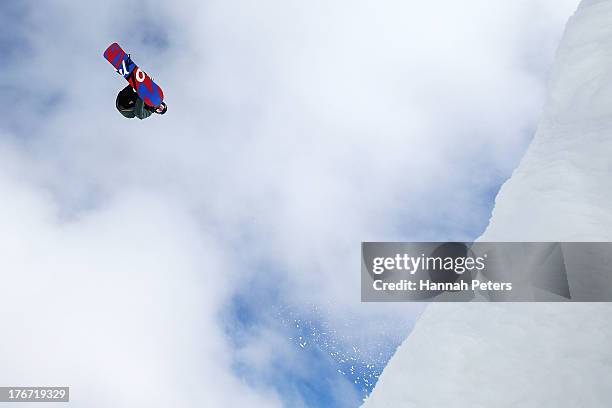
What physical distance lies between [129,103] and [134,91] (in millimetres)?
353

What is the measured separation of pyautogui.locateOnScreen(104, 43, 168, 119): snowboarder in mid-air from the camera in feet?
39.3

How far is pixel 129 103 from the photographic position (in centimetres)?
1305

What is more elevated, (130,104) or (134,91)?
(134,91)

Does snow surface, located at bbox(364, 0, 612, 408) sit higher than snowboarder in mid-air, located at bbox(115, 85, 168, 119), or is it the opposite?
snowboarder in mid-air, located at bbox(115, 85, 168, 119)

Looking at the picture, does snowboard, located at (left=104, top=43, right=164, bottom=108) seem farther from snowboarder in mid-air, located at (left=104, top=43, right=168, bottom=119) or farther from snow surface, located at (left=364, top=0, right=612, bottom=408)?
snow surface, located at (left=364, top=0, right=612, bottom=408)

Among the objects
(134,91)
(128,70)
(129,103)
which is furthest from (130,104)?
(128,70)

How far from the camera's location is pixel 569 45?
9.13 meters

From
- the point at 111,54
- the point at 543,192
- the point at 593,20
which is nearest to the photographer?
the point at 543,192

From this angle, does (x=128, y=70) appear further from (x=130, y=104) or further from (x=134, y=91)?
(x=130, y=104)

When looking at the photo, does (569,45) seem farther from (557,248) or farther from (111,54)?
(111,54)

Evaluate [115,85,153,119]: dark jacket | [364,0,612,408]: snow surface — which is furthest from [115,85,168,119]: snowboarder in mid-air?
[364,0,612,408]: snow surface

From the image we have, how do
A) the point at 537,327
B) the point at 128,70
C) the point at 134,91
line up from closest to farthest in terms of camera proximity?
the point at 537,327, the point at 128,70, the point at 134,91

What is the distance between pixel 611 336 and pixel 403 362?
1938mm

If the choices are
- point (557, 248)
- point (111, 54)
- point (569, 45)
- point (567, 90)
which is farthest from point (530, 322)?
point (111, 54)
